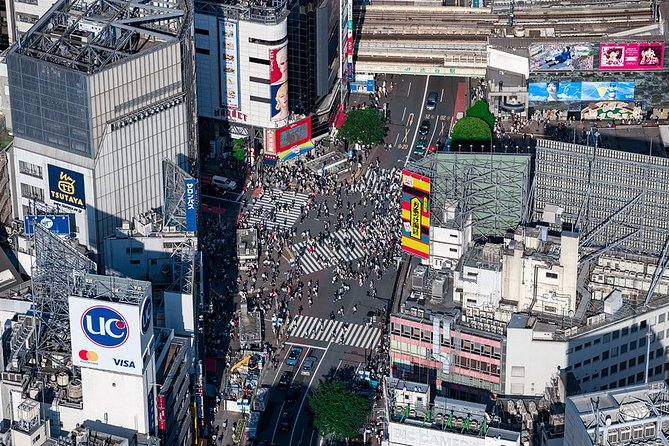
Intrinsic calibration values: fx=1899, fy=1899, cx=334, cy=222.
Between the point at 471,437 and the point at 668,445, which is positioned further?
the point at 471,437

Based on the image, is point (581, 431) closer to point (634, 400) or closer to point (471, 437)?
point (634, 400)

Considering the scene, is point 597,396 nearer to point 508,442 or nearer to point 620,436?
point 620,436

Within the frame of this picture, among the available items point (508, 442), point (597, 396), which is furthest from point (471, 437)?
point (597, 396)

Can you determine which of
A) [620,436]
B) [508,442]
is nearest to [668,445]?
[620,436]

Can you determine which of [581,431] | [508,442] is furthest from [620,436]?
[508,442]

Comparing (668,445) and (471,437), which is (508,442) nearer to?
(471,437)

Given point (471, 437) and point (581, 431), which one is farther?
point (471, 437)

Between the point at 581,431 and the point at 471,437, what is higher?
the point at 581,431

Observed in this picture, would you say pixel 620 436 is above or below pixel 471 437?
above
